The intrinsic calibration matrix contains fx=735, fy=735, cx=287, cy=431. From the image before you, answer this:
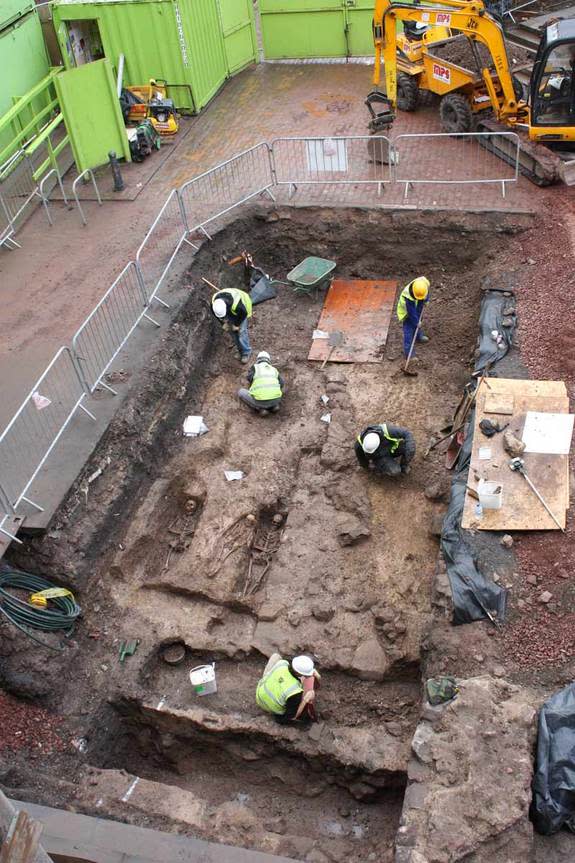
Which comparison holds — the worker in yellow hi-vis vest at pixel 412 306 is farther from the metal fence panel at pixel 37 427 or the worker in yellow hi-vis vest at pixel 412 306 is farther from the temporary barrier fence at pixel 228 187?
the metal fence panel at pixel 37 427

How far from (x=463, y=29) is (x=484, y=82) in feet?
4.38

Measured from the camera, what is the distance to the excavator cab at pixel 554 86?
39.9 ft

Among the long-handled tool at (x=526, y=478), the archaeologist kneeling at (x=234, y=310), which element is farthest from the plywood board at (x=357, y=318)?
the long-handled tool at (x=526, y=478)

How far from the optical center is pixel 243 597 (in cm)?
912

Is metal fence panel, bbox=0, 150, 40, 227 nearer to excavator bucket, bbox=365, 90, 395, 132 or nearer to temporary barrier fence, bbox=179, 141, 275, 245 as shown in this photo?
temporary barrier fence, bbox=179, 141, 275, 245

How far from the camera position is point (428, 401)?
1143 centimetres

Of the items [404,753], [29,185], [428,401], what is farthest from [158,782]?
[29,185]

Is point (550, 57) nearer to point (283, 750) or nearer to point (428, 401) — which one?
point (428, 401)

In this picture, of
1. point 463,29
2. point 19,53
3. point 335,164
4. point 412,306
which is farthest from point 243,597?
point 19,53

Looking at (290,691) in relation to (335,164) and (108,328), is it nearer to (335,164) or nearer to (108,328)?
(108,328)

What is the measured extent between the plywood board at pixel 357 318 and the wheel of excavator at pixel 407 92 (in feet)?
16.6

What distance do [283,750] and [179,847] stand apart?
1.65 m

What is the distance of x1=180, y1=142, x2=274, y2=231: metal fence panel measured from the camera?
14.0 m

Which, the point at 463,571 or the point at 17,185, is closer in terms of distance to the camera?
the point at 463,571
